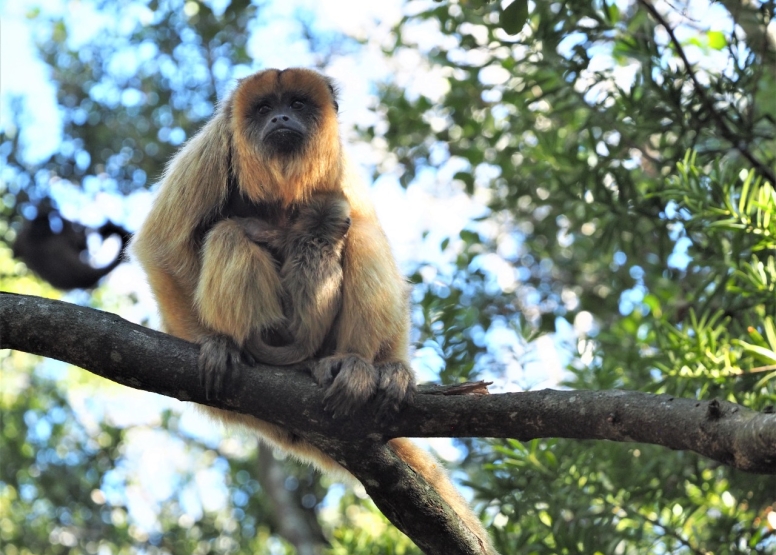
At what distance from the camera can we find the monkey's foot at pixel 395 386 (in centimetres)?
332

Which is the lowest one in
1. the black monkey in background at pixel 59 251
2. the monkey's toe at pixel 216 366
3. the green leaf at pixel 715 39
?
the black monkey in background at pixel 59 251

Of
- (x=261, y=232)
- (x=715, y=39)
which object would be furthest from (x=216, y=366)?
(x=715, y=39)

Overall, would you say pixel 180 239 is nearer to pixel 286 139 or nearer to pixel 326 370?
pixel 286 139

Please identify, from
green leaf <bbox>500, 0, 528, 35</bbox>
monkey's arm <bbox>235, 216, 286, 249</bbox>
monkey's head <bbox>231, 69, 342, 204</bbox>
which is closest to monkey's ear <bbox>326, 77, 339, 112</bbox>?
monkey's head <bbox>231, 69, 342, 204</bbox>

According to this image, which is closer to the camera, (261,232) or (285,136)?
(261,232)

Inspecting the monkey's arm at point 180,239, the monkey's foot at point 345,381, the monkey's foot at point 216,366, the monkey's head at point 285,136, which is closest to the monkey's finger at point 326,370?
the monkey's foot at point 345,381

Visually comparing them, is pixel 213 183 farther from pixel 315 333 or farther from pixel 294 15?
pixel 294 15

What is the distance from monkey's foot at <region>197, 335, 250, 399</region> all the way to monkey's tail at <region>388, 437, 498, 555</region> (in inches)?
34.7

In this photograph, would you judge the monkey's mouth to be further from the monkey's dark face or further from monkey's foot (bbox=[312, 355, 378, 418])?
monkey's foot (bbox=[312, 355, 378, 418])

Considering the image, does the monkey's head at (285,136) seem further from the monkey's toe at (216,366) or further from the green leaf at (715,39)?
the green leaf at (715,39)

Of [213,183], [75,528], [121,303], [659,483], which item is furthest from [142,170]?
[659,483]

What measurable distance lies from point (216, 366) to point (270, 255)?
2.75 ft

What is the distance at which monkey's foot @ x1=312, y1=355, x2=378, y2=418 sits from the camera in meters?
3.33

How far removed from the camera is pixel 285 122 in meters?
4.41
